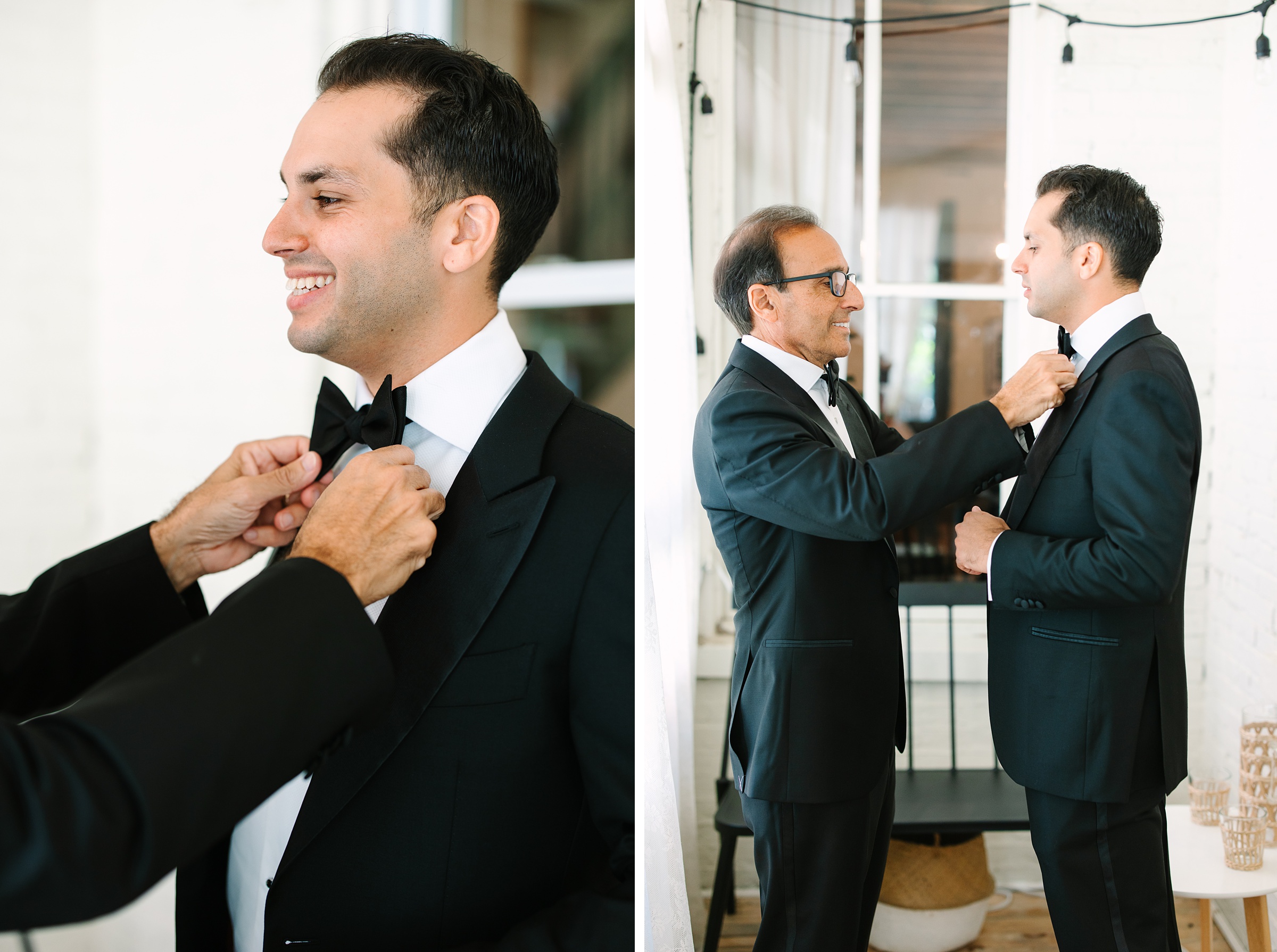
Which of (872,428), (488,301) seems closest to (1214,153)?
(872,428)

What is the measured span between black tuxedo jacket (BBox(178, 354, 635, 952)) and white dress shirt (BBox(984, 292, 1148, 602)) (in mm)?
1121

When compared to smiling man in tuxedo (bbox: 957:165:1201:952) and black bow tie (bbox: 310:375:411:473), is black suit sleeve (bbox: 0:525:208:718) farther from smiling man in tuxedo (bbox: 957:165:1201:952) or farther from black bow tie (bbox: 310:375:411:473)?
smiling man in tuxedo (bbox: 957:165:1201:952)

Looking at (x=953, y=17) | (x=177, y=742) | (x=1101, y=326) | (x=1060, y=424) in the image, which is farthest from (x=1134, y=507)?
(x=953, y=17)

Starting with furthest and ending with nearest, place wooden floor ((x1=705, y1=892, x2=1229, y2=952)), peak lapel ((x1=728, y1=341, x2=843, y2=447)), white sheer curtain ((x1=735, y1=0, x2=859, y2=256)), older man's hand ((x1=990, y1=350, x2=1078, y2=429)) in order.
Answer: white sheer curtain ((x1=735, y1=0, x2=859, y2=256)) → wooden floor ((x1=705, y1=892, x2=1229, y2=952)) → peak lapel ((x1=728, y1=341, x2=843, y2=447)) → older man's hand ((x1=990, y1=350, x2=1078, y2=429))

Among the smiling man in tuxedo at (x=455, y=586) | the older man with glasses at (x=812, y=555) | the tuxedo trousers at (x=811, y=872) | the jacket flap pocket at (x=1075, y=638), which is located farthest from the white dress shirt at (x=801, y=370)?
the smiling man in tuxedo at (x=455, y=586)

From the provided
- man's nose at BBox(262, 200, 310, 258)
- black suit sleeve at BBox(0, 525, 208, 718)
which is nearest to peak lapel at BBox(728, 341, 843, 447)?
man's nose at BBox(262, 200, 310, 258)

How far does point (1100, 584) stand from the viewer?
5.59 feet

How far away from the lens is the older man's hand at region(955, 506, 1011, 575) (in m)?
1.86

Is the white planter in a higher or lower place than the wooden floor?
higher

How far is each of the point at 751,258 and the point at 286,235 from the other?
47.8 inches

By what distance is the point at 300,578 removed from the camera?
2.48 ft

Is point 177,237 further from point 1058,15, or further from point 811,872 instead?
point 1058,15

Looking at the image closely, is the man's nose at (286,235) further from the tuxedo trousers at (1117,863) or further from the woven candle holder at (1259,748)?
the woven candle holder at (1259,748)

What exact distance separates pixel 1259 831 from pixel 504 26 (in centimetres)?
228
